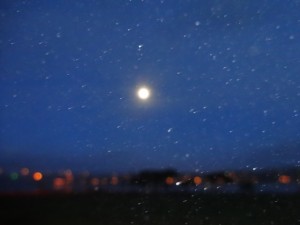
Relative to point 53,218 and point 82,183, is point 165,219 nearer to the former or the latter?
point 53,218

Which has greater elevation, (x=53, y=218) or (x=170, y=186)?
(x=170, y=186)

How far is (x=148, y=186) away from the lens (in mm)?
39844

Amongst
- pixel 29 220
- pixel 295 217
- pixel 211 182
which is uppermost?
pixel 211 182

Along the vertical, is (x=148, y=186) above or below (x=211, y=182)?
above

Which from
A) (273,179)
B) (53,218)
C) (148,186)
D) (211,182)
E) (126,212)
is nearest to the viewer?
(53,218)

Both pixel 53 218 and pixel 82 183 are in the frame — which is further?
pixel 82 183

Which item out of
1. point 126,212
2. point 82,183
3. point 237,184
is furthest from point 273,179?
point 126,212

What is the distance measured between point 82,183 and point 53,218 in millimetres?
29970

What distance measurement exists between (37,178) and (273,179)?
61.2 feet

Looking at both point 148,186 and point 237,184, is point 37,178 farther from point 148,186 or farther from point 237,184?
point 237,184

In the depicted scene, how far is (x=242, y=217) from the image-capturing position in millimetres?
14133

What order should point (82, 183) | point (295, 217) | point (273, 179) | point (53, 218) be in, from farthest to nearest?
1. point (82, 183)
2. point (273, 179)
3. point (53, 218)
4. point (295, 217)

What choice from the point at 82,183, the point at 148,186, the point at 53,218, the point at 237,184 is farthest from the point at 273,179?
the point at 53,218

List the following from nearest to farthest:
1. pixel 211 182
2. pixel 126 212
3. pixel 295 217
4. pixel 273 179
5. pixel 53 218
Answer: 1. pixel 295 217
2. pixel 53 218
3. pixel 126 212
4. pixel 211 182
5. pixel 273 179
